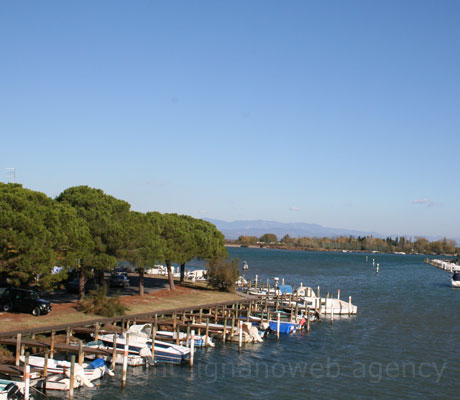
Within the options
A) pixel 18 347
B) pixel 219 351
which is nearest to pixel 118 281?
pixel 219 351

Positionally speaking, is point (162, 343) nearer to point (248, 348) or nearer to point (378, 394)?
point (248, 348)

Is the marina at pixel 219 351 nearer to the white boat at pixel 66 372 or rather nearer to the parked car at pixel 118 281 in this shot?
the white boat at pixel 66 372

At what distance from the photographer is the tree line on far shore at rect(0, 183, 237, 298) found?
34.8 meters

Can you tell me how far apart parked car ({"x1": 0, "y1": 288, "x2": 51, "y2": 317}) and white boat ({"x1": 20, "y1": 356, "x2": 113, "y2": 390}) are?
25.4 feet

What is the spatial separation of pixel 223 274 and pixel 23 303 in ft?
88.3

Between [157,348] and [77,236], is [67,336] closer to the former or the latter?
[157,348]

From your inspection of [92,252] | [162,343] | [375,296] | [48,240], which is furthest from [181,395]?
[375,296]

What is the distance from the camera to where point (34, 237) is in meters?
35.6

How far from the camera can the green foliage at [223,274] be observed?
197 feet

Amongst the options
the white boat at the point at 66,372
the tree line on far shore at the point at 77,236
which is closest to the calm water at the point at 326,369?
the white boat at the point at 66,372

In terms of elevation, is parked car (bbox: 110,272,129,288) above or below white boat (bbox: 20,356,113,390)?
above

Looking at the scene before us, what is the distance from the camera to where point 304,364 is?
36.4 m

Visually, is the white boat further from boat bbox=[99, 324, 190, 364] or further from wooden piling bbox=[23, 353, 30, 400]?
boat bbox=[99, 324, 190, 364]

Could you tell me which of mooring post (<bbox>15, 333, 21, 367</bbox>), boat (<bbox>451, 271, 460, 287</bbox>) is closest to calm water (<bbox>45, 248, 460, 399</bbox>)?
mooring post (<bbox>15, 333, 21, 367</bbox>)
